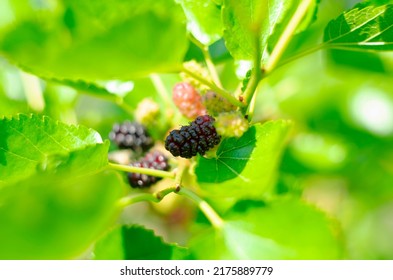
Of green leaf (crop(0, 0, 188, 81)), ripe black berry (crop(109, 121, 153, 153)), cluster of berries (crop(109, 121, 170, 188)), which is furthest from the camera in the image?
ripe black berry (crop(109, 121, 153, 153))

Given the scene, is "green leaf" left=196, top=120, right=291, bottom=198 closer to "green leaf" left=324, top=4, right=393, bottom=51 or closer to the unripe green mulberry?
the unripe green mulberry

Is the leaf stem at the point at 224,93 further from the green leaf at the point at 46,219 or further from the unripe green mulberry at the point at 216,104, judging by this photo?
the green leaf at the point at 46,219

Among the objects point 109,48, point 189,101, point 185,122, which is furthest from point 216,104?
point 109,48

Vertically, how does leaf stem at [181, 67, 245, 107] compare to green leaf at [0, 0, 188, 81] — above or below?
below

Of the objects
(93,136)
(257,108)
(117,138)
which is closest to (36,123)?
(93,136)

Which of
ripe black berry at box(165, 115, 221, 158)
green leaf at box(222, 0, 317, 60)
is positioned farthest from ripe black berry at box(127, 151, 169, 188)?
green leaf at box(222, 0, 317, 60)

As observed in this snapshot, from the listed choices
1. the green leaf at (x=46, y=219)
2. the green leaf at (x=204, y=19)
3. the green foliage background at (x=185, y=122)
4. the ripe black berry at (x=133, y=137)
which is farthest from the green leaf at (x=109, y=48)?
the ripe black berry at (x=133, y=137)
